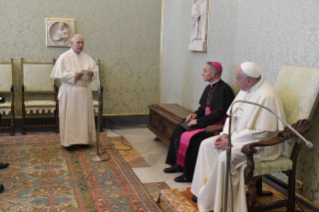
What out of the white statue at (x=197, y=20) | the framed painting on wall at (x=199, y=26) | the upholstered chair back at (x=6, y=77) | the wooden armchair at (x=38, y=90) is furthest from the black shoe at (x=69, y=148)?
the white statue at (x=197, y=20)

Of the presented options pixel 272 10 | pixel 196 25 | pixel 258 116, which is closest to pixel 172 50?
pixel 196 25

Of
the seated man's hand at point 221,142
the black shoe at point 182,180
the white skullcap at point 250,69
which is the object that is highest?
the white skullcap at point 250,69

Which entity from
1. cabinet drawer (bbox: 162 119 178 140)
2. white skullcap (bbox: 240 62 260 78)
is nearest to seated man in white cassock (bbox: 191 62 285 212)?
white skullcap (bbox: 240 62 260 78)

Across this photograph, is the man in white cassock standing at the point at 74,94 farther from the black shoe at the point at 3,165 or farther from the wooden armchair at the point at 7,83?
the wooden armchair at the point at 7,83

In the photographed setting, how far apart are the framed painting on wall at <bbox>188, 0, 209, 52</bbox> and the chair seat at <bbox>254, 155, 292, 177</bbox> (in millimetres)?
2661

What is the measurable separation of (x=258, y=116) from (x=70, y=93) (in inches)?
128

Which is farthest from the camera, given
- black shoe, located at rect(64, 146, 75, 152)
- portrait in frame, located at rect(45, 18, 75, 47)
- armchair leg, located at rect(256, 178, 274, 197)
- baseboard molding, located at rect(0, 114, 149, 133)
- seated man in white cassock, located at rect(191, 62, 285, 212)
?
baseboard molding, located at rect(0, 114, 149, 133)

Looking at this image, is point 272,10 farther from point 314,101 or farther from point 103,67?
point 103,67

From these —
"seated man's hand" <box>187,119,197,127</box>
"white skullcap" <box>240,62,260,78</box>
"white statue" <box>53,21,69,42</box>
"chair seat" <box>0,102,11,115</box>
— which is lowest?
"chair seat" <box>0,102,11,115</box>

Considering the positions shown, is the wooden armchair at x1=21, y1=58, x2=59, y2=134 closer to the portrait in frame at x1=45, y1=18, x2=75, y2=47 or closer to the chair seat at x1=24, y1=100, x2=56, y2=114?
the chair seat at x1=24, y1=100, x2=56, y2=114

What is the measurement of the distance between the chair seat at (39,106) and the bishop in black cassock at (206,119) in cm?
290

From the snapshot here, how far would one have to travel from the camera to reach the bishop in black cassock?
170 inches

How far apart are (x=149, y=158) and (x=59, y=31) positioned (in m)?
3.28

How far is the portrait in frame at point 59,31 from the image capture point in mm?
6816
